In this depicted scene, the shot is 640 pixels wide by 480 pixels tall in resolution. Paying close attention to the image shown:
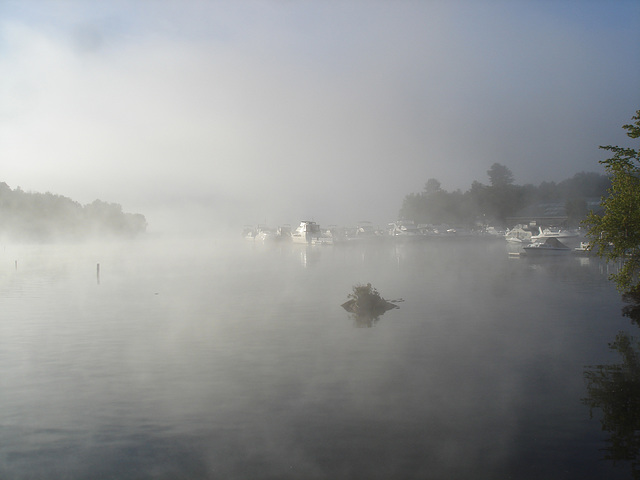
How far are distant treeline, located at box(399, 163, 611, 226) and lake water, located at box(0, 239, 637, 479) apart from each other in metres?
131

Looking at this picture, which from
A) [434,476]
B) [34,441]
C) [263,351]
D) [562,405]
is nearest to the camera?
[434,476]

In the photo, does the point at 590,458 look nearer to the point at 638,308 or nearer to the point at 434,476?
the point at 434,476

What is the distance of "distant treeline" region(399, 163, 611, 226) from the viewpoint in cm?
15938

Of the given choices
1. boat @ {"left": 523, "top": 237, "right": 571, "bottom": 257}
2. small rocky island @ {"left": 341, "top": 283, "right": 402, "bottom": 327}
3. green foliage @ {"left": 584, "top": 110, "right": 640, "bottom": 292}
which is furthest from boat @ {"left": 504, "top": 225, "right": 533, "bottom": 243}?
green foliage @ {"left": 584, "top": 110, "right": 640, "bottom": 292}

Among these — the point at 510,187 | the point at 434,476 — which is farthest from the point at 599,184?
the point at 434,476

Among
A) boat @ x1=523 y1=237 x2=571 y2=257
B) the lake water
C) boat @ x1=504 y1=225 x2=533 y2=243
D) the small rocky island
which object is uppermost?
boat @ x1=504 y1=225 x2=533 y2=243

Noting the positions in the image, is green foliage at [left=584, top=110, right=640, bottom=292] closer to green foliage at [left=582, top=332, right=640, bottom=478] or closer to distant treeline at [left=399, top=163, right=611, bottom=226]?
green foliage at [left=582, top=332, right=640, bottom=478]

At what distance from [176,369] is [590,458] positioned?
1263cm

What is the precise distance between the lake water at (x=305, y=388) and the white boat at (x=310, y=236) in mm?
80822

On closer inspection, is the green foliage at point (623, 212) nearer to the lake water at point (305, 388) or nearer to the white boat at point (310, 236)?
the lake water at point (305, 388)

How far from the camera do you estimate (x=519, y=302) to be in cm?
3138

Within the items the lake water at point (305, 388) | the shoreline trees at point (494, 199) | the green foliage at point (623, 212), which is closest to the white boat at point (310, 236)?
the shoreline trees at point (494, 199)

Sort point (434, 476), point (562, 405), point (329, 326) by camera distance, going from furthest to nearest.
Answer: point (329, 326)
point (562, 405)
point (434, 476)

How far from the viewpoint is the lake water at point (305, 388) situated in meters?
11.1
